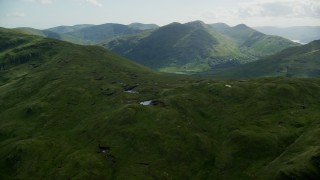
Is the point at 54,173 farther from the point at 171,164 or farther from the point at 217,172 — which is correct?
the point at 217,172

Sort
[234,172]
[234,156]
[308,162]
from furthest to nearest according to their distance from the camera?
[234,156] < [234,172] < [308,162]

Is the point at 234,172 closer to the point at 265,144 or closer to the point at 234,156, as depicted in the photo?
the point at 234,156

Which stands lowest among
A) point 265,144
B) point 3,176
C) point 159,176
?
point 3,176

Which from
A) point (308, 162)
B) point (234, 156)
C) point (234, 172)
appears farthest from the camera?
point (234, 156)

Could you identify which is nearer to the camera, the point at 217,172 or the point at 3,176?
the point at 217,172

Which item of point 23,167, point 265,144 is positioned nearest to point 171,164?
point 265,144

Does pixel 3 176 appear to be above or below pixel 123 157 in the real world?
below

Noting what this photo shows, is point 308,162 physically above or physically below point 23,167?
above

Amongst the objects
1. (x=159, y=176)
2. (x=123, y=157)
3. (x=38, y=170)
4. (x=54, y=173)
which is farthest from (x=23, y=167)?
(x=159, y=176)

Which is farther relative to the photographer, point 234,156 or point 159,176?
point 234,156

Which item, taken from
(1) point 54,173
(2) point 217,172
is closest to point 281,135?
(2) point 217,172
